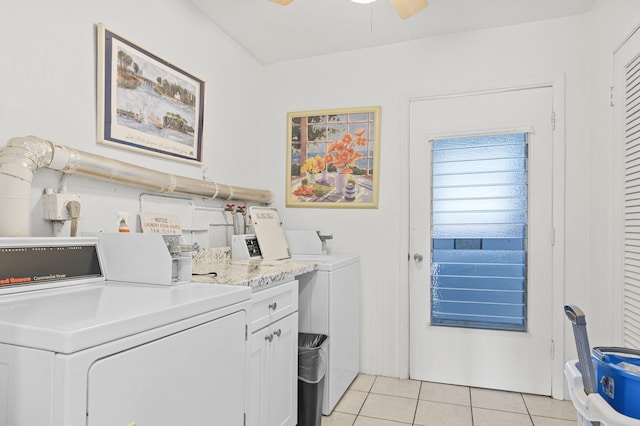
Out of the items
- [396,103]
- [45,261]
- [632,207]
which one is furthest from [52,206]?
[632,207]

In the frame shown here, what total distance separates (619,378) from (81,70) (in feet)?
7.83

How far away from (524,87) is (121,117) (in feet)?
8.44

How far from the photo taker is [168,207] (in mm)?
2330

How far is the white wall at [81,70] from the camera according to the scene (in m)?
1.56

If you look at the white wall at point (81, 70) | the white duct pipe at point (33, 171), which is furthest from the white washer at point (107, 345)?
the white wall at point (81, 70)

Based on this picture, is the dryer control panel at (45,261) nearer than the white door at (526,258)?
Yes

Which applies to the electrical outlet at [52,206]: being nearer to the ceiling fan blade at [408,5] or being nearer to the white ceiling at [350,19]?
the white ceiling at [350,19]

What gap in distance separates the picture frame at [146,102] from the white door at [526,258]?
5.25 ft

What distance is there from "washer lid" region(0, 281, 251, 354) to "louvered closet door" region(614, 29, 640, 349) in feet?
6.02

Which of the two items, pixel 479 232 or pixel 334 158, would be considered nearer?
pixel 479 232

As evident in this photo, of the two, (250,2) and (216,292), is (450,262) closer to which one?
(216,292)

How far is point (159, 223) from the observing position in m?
2.20

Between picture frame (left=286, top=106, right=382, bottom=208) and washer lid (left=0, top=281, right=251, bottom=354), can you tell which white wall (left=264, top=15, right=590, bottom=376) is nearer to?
picture frame (left=286, top=106, right=382, bottom=208)

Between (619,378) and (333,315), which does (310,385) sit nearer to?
(333,315)
